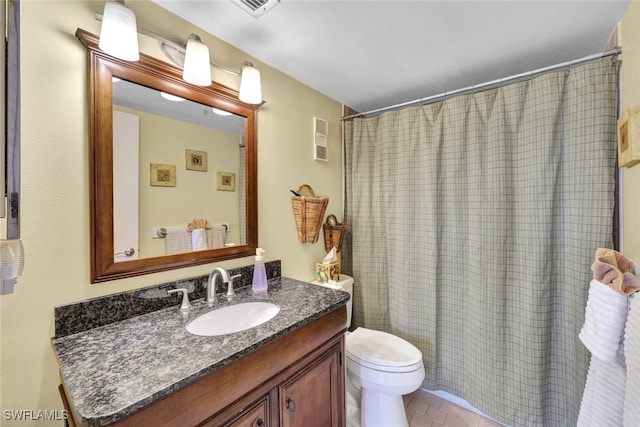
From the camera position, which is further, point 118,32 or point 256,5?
point 256,5

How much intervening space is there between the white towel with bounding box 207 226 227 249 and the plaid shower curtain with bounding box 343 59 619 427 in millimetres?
1191

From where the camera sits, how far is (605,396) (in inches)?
36.0

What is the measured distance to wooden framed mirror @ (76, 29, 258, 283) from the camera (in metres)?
1.01

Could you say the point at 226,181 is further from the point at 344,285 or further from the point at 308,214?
the point at 344,285

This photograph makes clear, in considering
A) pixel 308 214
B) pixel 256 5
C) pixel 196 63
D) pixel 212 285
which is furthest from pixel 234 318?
pixel 256 5

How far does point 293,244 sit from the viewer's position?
5.88ft

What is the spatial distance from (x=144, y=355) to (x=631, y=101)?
81.6 inches

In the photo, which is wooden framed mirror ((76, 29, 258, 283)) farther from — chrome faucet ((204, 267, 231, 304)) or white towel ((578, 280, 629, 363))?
white towel ((578, 280, 629, 363))

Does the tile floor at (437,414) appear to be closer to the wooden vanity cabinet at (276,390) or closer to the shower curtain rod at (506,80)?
the wooden vanity cabinet at (276,390)

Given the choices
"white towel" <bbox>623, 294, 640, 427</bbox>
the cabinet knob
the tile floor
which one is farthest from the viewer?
the tile floor

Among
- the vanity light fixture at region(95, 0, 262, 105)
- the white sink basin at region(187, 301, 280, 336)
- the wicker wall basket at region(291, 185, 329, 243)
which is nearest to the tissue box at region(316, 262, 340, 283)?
the wicker wall basket at region(291, 185, 329, 243)

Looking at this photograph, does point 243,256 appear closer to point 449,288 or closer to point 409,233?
point 409,233

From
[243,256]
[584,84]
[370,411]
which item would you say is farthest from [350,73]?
[370,411]

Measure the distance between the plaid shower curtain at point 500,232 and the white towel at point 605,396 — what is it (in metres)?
0.49
